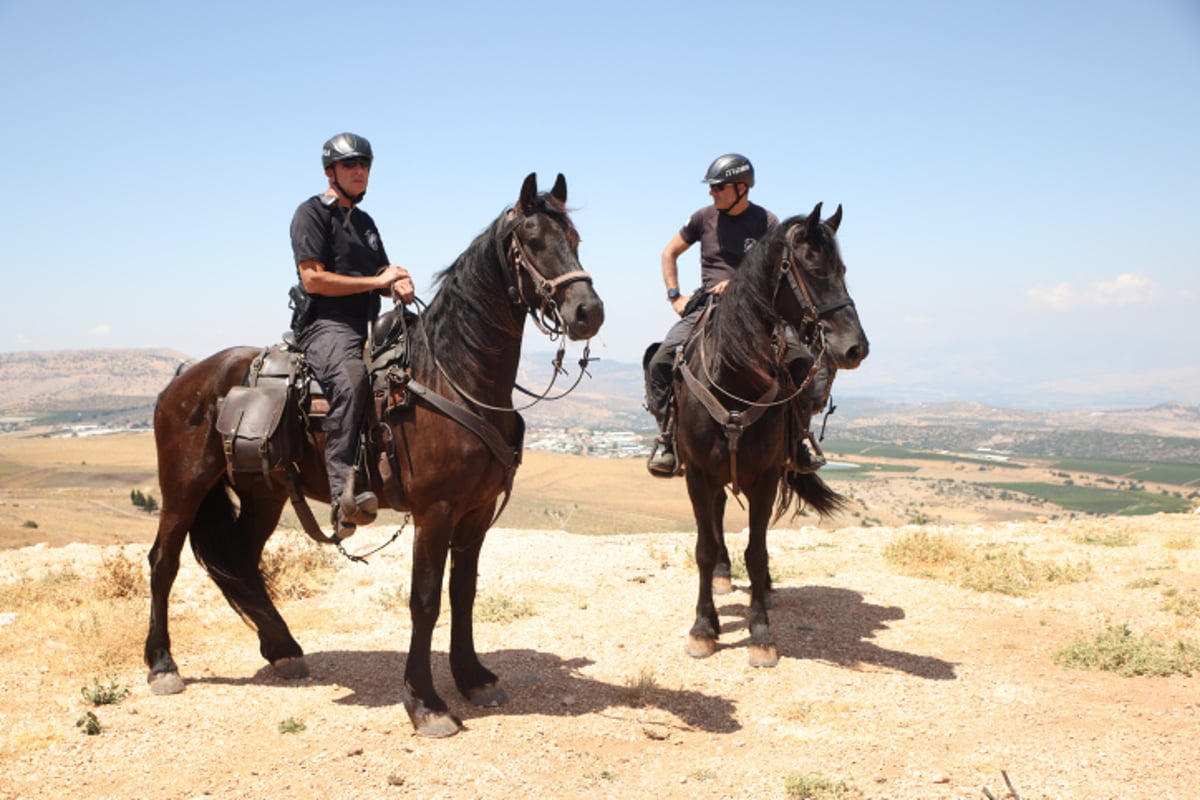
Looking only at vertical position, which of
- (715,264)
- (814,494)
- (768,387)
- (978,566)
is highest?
(715,264)

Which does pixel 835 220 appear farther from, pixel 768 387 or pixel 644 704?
pixel 644 704

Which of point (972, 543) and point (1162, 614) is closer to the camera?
point (1162, 614)

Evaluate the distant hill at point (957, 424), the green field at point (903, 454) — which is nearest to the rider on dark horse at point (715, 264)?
the distant hill at point (957, 424)

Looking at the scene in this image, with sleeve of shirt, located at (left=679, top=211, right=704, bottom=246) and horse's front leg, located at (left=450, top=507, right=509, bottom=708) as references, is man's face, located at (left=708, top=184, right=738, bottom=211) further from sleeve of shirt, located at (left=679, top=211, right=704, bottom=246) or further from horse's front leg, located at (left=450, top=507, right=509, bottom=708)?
horse's front leg, located at (left=450, top=507, right=509, bottom=708)

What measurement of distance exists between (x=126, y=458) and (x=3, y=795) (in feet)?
207

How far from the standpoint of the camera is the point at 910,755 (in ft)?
17.0

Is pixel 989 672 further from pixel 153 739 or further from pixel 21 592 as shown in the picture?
pixel 21 592

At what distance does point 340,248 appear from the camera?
5840mm

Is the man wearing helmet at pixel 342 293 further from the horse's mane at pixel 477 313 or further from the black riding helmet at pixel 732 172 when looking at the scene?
the black riding helmet at pixel 732 172

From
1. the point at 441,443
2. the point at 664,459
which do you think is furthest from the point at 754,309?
the point at 441,443

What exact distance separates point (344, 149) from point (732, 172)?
11.9 feet

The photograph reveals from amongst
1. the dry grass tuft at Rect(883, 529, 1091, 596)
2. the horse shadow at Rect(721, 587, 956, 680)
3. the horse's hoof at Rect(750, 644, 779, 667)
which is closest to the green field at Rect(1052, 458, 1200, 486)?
the dry grass tuft at Rect(883, 529, 1091, 596)

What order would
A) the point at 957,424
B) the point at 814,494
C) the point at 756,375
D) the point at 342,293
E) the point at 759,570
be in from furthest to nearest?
1. the point at 957,424
2. the point at 814,494
3. the point at 759,570
4. the point at 756,375
5. the point at 342,293

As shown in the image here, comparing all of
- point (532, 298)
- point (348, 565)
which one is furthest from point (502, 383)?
point (348, 565)
